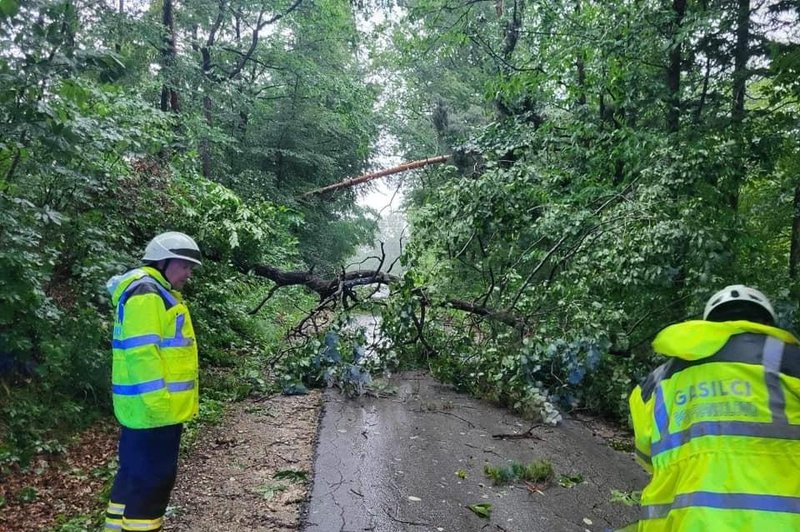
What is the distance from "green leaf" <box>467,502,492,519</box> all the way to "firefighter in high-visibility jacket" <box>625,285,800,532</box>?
7.77 feet

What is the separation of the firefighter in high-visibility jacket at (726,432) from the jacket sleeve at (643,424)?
1.5 inches

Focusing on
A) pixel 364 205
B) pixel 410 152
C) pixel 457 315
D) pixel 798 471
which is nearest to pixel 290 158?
pixel 364 205

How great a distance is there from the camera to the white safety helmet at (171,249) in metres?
3.28

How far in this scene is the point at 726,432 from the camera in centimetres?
174

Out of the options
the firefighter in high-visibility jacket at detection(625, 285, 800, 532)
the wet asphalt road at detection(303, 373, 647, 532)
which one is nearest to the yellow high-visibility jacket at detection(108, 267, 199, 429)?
the wet asphalt road at detection(303, 373, 647, 532)

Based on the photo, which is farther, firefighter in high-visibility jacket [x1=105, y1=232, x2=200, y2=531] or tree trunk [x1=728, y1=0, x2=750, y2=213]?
tree trunk [x1=728, y1=0, x2=750, y2=213]

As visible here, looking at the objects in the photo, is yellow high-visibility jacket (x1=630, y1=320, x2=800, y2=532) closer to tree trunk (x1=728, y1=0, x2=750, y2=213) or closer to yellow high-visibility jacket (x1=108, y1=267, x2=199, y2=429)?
yellow high-visibility jacket (x1=108, y1=267, x2=199, y2=429)

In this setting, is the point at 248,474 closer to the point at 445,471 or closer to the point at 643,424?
the point at 445,471

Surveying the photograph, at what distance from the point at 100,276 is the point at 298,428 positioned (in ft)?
8.22

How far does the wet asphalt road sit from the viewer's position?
4094mm

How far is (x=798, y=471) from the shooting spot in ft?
5.53

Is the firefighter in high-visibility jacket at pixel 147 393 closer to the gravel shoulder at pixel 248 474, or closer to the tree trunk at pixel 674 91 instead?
the gravel shoulder at pixel 248 474

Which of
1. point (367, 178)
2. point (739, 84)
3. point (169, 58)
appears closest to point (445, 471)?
point (739, 84)

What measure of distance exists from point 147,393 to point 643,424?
2419 millimetres
